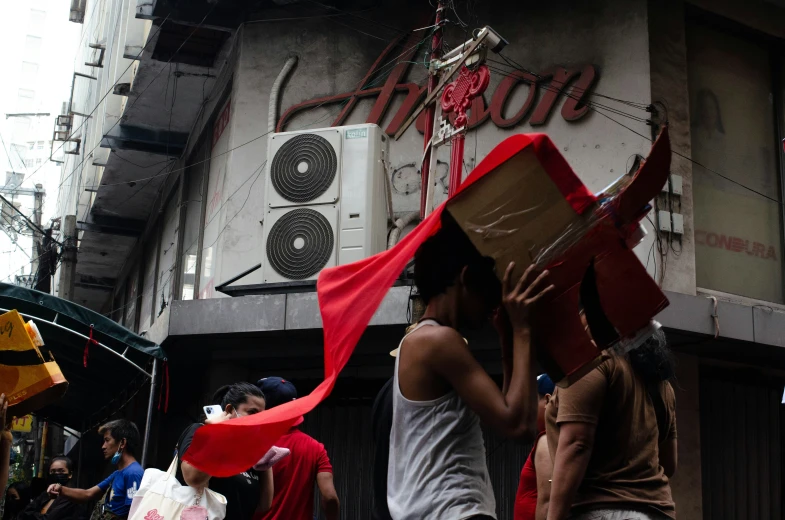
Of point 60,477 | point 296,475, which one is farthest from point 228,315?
point 296,475

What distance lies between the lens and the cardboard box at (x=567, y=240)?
255 centimetres

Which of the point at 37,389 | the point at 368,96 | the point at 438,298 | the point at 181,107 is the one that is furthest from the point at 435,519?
the point at 181,107

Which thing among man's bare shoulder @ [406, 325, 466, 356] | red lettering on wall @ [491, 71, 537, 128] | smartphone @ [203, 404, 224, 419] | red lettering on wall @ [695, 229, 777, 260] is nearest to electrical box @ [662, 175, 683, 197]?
red lettering on wall @ [695, 229, 777, 260]

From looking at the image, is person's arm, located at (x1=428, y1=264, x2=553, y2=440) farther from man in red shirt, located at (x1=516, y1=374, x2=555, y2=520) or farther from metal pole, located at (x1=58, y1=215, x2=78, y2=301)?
metal pole, located at (x1=58, y1=215, x2=78, y2=301)

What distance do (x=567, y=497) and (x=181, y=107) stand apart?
12413 millimetres

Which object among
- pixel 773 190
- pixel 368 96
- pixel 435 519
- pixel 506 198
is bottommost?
pixel 435 519

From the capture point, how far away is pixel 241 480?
4.85m

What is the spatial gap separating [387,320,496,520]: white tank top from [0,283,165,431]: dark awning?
16.2ft

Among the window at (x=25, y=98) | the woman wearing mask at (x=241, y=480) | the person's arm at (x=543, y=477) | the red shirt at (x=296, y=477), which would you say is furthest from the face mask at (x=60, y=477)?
the window at (x=25, y=98)

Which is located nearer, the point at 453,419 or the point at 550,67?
the point at 453,419

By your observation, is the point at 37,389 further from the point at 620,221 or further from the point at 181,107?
the point at 181,107

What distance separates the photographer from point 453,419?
273 cm

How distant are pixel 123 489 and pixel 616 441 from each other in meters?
4.89

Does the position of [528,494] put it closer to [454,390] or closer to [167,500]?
[167,500]
